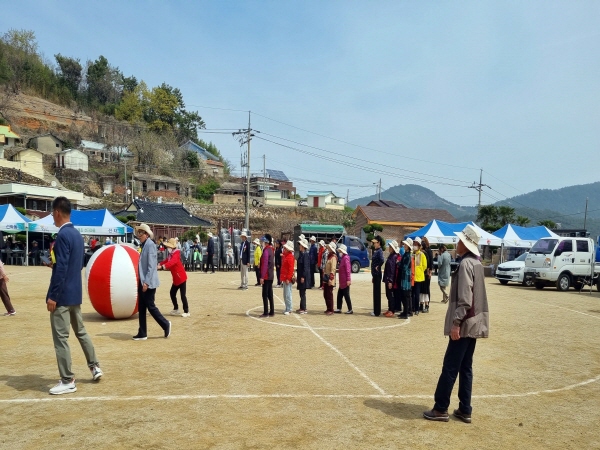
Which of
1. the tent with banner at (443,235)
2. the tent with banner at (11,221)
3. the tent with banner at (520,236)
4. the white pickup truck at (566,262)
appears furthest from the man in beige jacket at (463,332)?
the tent with banner at (520,236)

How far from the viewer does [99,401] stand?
17.5 feet

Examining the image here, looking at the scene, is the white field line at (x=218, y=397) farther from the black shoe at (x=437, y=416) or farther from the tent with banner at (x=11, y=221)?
the tent with banner at (x=11, y=221)

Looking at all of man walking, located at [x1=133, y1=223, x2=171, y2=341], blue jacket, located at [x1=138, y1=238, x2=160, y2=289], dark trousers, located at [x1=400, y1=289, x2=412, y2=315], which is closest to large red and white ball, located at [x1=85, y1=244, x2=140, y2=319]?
man walking, located at [x1=133, y1=223, x2=171, y2=341]

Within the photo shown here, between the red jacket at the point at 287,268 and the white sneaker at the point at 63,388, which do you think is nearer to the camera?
the white sneaker at the point at 63,388

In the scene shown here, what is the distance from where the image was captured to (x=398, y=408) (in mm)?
5422

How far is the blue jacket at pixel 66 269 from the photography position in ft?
18.2

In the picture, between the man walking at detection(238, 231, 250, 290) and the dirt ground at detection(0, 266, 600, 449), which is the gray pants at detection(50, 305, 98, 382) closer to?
the dirt ground at detection(0, 266, 600, 449)

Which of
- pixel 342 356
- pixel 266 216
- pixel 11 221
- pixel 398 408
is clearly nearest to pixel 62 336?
pixel 398 408

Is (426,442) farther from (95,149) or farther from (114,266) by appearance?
(95,149)

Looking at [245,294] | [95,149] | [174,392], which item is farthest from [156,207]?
[95,149]

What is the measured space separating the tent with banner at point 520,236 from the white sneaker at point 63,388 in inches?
1180

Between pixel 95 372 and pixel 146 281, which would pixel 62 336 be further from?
pixel 146 281

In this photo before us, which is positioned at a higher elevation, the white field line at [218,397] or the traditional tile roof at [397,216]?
the traditional tile roof at [397,216]

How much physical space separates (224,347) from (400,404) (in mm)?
3642
